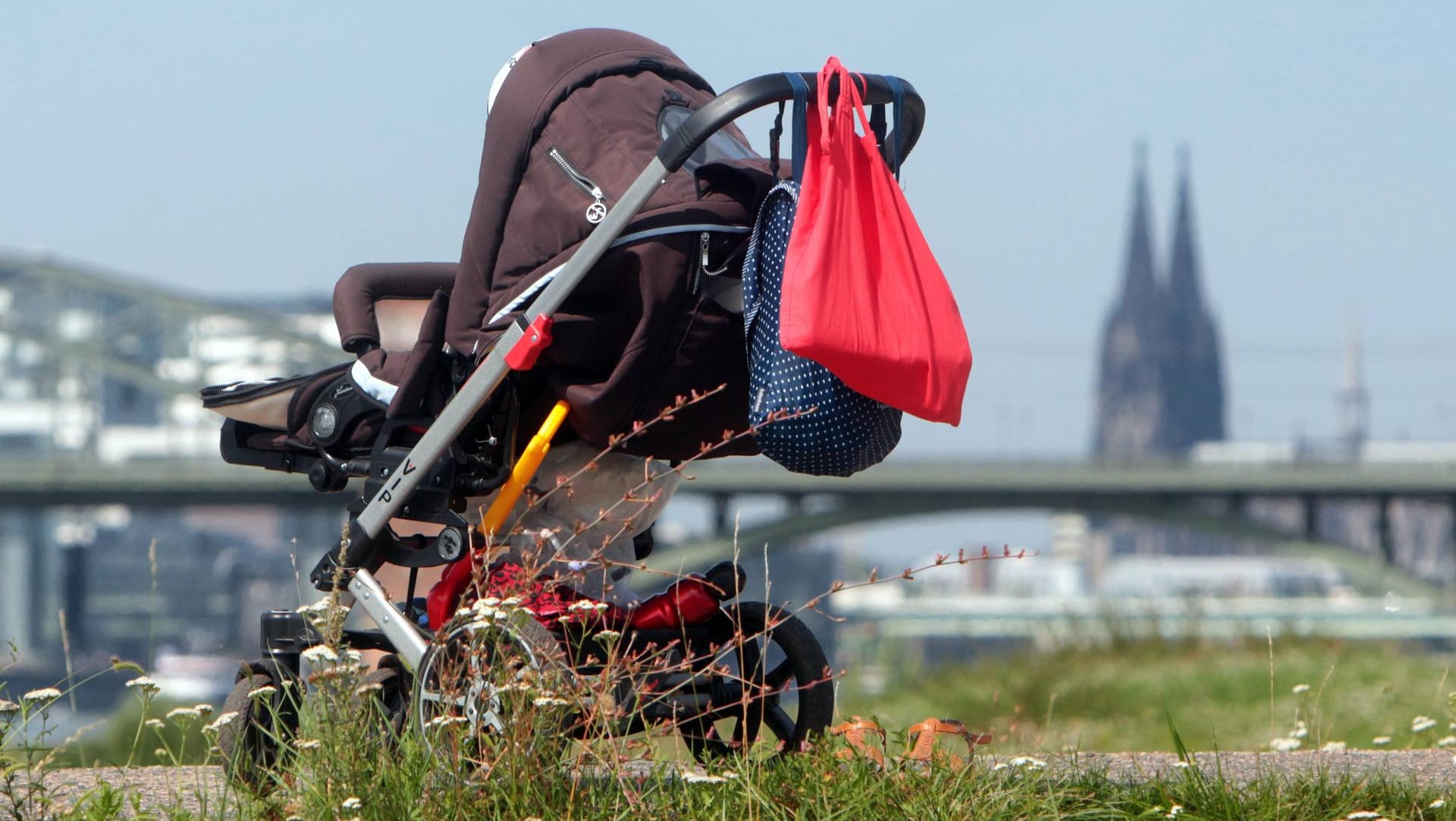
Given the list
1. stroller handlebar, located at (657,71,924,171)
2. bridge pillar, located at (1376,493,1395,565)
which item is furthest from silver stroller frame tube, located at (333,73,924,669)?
bridge pillar, located at (1376,493,1395,565)

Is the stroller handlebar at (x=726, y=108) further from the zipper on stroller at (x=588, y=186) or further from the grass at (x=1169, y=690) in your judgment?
the grass at (x=1169, y=690)

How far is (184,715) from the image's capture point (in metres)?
2.62

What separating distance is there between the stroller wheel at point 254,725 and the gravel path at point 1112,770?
0.04 m

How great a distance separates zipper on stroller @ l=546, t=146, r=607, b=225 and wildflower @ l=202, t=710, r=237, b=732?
0.89 m

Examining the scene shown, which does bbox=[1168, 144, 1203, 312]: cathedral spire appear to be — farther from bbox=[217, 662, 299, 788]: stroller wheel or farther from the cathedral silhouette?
bbox=[217, 662, 299, 788]: stroller wheel

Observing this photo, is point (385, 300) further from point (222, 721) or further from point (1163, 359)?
point (1163, 359)

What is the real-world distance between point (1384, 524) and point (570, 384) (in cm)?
4490

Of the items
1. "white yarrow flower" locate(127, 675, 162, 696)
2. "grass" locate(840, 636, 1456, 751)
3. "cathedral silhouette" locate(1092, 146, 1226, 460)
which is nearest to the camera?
"white yarrow flower" locate(127, 675, 162, 696)

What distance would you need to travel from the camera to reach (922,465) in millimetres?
42500

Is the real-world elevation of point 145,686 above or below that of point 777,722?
above

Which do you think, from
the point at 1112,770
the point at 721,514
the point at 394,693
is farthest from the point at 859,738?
the point at 721,514

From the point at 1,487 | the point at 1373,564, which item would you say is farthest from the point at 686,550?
the point at 1,487

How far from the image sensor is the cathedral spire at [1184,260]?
18812 centimetres

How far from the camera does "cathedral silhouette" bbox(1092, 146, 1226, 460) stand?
184 meters
